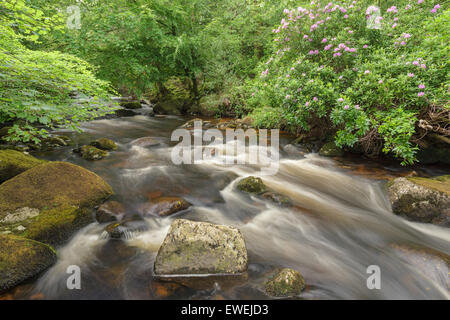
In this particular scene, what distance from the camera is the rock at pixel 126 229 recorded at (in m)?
2.94

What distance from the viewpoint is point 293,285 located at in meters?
2.08

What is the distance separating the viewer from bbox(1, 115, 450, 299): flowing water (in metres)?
2.23

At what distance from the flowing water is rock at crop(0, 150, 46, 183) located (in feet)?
4.30

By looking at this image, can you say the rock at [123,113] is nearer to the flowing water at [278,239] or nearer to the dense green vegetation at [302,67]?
the dense green vegetation at [302,67]

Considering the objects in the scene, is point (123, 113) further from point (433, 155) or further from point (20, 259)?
point (433, 155)

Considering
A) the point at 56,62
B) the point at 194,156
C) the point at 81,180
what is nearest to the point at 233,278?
the point at 81,180

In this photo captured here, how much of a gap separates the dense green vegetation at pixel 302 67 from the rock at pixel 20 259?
1.47m

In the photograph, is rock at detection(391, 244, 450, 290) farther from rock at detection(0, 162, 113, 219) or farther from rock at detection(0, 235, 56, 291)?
rock at detection(0, 162, 113, 219)

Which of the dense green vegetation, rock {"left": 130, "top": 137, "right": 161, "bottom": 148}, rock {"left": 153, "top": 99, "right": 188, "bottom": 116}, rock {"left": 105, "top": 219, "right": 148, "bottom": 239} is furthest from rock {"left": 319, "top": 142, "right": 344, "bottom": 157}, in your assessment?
rock {"left": 153, "top": 99, "right": 188, "bottom": 116}

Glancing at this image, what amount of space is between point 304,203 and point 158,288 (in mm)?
2780

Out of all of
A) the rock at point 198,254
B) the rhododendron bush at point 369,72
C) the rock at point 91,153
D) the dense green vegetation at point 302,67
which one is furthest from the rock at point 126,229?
the rhododendron bush at point 369,72

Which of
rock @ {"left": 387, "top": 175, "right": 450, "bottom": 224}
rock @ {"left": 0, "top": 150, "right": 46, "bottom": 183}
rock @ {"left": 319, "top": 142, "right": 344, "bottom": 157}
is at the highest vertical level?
rock @ {"left": 319, "top": 142, "right": 344, "bottom": 157}

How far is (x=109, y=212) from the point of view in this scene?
10.7ft

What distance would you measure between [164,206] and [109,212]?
80 centimetres
